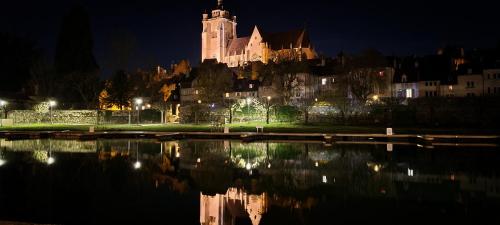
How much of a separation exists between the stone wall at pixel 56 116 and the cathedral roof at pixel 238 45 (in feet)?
224

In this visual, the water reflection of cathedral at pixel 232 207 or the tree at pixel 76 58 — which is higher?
the tree at pixel 76 58

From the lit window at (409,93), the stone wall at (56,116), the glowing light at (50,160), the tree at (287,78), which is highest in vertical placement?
the tree at (287,78)

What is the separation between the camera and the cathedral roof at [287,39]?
349ft

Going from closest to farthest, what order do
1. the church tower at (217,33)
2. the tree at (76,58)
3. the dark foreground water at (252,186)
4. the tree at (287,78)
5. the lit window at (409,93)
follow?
the dark foreground water at (252,186), the tree at (76,58), the tree at (287,78), the lit window at (409,93), the church tower at (217,33)

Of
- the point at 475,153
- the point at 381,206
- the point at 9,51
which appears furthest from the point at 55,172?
the point at 9,51

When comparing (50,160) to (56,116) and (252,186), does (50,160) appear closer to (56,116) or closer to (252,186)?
(252,186)

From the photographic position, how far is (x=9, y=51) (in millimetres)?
60375

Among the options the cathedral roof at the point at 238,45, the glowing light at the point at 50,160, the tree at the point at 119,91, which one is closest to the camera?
the glowing light at the point at 50,160

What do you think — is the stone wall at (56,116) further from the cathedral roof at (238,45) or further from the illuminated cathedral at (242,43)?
the cathedral roof at (238,45)

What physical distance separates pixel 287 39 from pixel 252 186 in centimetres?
9789

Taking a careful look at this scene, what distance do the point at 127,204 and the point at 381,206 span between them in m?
6.94

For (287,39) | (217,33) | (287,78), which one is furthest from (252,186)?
(217,33)

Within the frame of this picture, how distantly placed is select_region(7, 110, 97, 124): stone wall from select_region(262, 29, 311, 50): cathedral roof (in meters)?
62.0

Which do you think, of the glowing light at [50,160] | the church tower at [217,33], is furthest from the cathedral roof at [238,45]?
the glowing light at [50,160]
